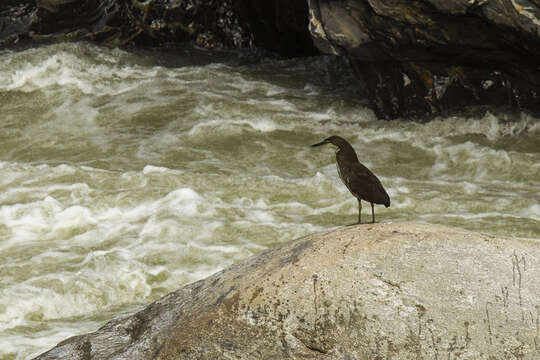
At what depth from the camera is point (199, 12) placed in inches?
534

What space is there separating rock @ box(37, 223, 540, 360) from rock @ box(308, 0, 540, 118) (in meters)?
4.94

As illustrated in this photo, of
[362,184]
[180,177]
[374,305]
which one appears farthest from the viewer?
[180,177]

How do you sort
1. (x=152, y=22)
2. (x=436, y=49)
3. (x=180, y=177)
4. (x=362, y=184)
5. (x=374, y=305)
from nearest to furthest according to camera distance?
1. (x=374, y=305)
2. (x=362, y=184)
3. (x=180, y=177)
4. (x=436, y=49)
5. (x=152, y=22)

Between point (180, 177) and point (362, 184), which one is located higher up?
point (362, 184)

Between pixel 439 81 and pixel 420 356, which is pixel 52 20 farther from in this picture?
pixel 420 356

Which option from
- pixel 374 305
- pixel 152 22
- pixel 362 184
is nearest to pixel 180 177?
pixel 362 184

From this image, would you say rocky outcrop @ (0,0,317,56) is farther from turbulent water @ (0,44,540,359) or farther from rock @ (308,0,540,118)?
rock @ (308,0,540,118)

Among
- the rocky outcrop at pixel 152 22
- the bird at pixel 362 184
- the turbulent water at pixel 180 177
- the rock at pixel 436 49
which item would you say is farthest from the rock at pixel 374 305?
the rocky outcrop at pixel 152 22

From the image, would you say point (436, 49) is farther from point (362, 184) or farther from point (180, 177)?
point (362, 184)

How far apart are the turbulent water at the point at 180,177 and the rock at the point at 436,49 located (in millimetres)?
334

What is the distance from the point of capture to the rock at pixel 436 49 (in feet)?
25.2

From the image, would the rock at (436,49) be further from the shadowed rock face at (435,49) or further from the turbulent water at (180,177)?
the turbulent water at (180,177)

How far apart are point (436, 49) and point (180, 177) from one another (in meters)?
3.27

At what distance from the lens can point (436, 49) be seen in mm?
8531
